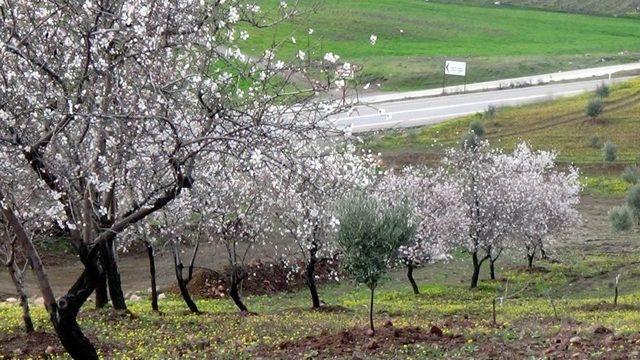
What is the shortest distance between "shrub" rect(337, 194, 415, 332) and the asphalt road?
5074 cm

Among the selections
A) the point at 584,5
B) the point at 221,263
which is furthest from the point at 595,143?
the point at 584,5

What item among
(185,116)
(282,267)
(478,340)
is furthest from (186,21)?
(282,267)

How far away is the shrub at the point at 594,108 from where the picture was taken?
2864 inches

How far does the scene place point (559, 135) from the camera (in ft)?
230

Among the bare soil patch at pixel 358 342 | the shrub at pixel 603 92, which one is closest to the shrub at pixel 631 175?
the shrub at pixel 603 92

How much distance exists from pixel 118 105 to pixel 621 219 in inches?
1519

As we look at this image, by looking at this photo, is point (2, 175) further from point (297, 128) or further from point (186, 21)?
point (297, 128)

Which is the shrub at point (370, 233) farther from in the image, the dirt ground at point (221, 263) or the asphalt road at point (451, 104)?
the asphalt road at point (451, 104)

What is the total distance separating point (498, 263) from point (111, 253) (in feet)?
90.1

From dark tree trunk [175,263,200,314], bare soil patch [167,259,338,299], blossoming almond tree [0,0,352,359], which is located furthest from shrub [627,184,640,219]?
blossoming almond tree [0,0,352,359]

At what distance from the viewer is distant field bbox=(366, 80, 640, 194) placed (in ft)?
206

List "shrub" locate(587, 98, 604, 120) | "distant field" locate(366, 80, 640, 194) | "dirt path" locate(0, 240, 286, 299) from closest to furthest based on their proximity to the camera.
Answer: "dirt path" locate(0, 240, 286, 299) → "distant field" locate(366, 80, 640, 194) → "shrub" locate(587, 98, 604, 120)

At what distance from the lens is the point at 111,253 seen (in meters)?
22.3

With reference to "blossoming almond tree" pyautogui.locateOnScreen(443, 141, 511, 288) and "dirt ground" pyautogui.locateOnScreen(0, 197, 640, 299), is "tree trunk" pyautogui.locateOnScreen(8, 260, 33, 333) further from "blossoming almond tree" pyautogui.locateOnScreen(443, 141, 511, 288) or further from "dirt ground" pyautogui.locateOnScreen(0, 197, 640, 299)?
"blossoming almond tree" pyautogui.locateOnScreen(443, 141, 511, 288)
